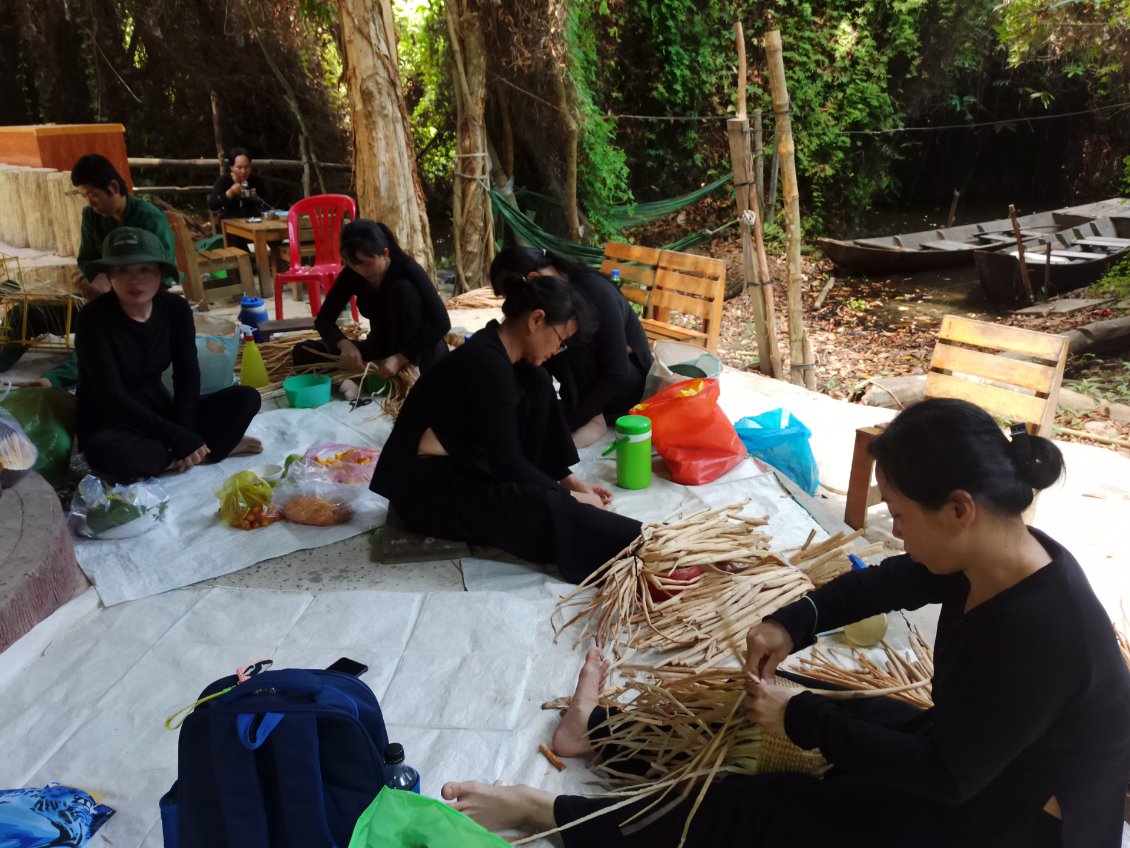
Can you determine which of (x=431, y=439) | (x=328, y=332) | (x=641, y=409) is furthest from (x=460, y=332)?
(x=431, y=439)

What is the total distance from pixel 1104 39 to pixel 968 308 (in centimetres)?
326

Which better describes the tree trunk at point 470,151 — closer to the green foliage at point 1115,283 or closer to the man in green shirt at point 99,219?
the man in green shirt at point 99,219

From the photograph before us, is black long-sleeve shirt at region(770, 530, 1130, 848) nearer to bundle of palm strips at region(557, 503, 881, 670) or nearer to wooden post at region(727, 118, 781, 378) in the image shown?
bundle of palm strips at region(557, 503, 881, 670)

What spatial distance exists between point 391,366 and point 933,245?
32.4 ft

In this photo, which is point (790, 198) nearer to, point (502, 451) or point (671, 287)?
point (671, 287)

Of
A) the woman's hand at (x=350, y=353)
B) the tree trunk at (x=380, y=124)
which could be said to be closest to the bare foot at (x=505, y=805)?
the woman's hand at (x=350, y=353)

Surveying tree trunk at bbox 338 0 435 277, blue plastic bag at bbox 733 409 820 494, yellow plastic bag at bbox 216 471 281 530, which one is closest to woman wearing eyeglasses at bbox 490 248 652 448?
blue plastic bag at bbox 733 409 820 494

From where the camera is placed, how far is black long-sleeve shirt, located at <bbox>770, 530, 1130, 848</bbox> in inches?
49.5

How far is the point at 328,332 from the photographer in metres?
4.57

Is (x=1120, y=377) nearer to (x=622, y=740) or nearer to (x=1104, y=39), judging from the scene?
(x=1104, y=39)

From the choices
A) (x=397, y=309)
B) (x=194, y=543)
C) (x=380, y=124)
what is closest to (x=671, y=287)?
(x=397, y=309)

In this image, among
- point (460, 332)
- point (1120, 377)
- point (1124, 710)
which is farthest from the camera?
point (1120, 377)

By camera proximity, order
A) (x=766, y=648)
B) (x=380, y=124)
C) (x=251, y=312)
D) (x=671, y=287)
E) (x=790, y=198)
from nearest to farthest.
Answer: (x=766, y=648) < (x=251, y=312) < (x=671, y=287) < (x=790, y=198) < (x=380, y=124)

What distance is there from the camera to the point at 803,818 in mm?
1569
